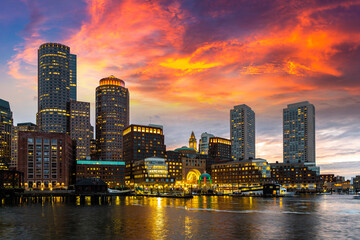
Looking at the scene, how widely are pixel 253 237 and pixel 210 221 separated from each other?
22.1m

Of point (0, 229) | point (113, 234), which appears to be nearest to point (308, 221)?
point (113, 234)

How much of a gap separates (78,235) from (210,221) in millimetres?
31557

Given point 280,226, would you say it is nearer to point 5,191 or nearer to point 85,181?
point 85,181

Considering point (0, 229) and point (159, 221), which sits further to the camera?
point (159, 221)

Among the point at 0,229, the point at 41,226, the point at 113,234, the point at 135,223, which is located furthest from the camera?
the point at 135,223

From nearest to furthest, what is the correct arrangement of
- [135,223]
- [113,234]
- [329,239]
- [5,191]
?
[329,239] < [113,234] < [135,223] < [5,191]

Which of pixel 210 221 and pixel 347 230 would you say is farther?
pixel 210 221

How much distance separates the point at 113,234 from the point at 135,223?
15940 mm

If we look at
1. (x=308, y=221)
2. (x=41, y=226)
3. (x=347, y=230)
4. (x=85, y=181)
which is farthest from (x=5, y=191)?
(x=347, y=230)

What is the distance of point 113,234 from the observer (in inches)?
2579

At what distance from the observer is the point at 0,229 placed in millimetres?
71438

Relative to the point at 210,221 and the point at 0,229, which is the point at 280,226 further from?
the point at 0,229

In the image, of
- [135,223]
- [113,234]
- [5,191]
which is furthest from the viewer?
[5,191]

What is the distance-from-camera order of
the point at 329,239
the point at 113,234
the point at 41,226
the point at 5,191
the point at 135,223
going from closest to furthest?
the point at 329,239 → the point at 113,234 → the point at 41,226 → the point at 135,223 → the point at 5,191
